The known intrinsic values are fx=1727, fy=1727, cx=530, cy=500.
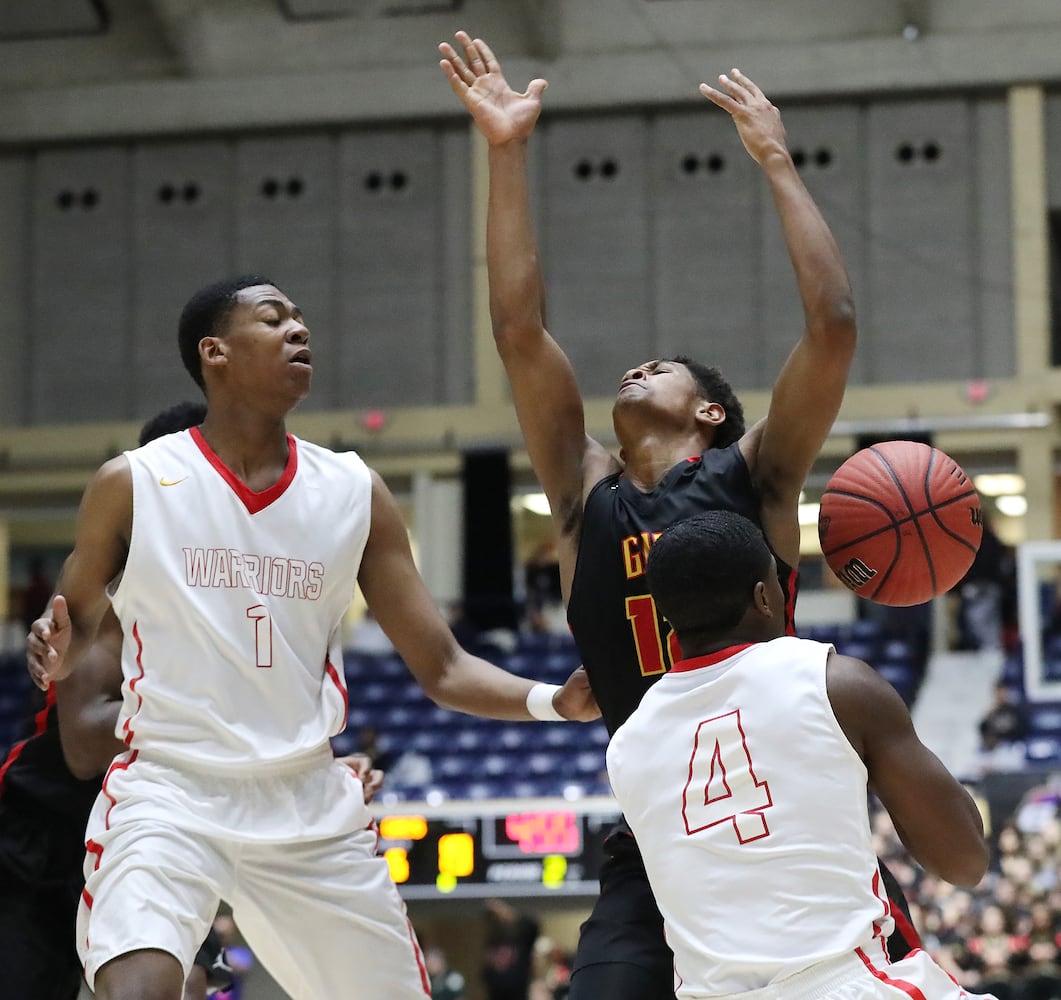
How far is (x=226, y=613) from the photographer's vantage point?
151 inches

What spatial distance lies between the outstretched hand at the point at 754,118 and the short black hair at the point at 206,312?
3.87 ft

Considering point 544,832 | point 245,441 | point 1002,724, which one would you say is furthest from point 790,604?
point 1002,724

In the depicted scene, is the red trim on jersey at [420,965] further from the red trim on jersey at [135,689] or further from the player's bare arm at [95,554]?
the player's bare arm at [95,554]

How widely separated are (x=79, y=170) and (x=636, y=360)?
24.1 feet

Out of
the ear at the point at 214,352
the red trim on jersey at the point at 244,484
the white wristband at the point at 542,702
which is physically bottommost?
the white wristband at the point at 542,702

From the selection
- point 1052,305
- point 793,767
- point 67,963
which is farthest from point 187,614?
point 1052,305

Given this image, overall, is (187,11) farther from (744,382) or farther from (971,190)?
(971,190)

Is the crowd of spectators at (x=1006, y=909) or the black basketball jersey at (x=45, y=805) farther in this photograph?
the crowd of spectators at (x=1006, y=909)

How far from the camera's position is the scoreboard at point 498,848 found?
38.0 feet

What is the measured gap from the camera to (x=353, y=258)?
20609 mm

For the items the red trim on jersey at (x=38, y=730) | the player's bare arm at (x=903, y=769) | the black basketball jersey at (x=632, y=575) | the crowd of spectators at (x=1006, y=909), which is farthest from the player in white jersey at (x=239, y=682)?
the crowd of spectators at (x=1006, y=909)

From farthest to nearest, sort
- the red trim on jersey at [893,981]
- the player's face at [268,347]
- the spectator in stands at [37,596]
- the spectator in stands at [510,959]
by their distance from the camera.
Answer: the spectator in stands at [37,596] < the spectator in stands at [510,959] < the player's face at [268,347] < the red trim on jersey at [893,981]

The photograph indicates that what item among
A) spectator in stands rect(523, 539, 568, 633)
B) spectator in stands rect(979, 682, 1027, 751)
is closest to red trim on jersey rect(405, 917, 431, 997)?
spectator in stands rect(979, 682, 1027, 751)

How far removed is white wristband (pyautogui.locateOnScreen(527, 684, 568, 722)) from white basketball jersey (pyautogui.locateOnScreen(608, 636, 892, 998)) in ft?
3.50
